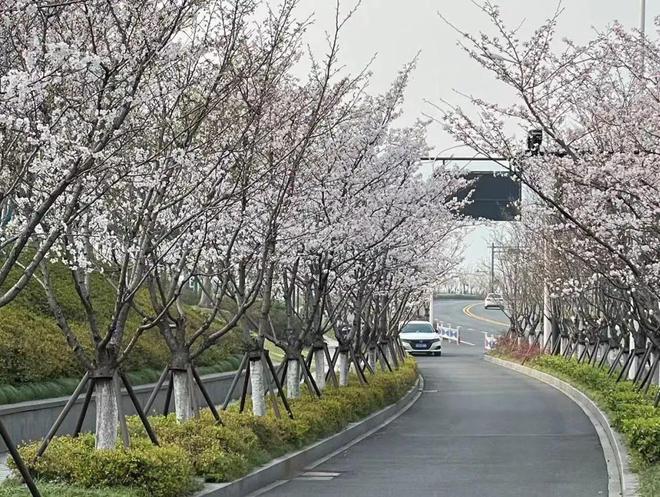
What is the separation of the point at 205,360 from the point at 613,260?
11.9 metres

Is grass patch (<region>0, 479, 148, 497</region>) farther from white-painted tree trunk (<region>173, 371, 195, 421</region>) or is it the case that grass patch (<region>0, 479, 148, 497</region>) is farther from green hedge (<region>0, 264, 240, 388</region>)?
green hedge (<region>0, 264, 240, 388</region>)

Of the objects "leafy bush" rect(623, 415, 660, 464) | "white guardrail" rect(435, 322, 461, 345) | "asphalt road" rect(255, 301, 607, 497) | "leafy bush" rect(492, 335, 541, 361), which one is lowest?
"asphalt road" rect(255, 301, 607, 497)

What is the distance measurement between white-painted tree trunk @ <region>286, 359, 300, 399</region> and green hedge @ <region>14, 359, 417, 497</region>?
522 mm

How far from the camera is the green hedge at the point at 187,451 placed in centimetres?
1070

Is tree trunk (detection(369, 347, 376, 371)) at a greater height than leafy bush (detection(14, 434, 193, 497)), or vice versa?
tree trunk (detection(369, 347, 376, 371))

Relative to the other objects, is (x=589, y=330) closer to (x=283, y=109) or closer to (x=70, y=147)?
(x=283, y=109)

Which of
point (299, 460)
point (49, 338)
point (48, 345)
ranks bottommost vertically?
point (299, 460)

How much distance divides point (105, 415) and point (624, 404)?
30.7 feet

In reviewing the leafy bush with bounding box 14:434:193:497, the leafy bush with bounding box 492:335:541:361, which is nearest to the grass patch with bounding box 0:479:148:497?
the leafy bush with bounding box 14:434:193:497

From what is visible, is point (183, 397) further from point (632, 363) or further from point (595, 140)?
point (632, 363)

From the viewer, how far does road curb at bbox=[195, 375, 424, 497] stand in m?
12.2

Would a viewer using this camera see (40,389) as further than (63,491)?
Yes

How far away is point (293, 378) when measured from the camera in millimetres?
19125

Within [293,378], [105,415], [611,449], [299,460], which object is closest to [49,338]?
[293,378]
